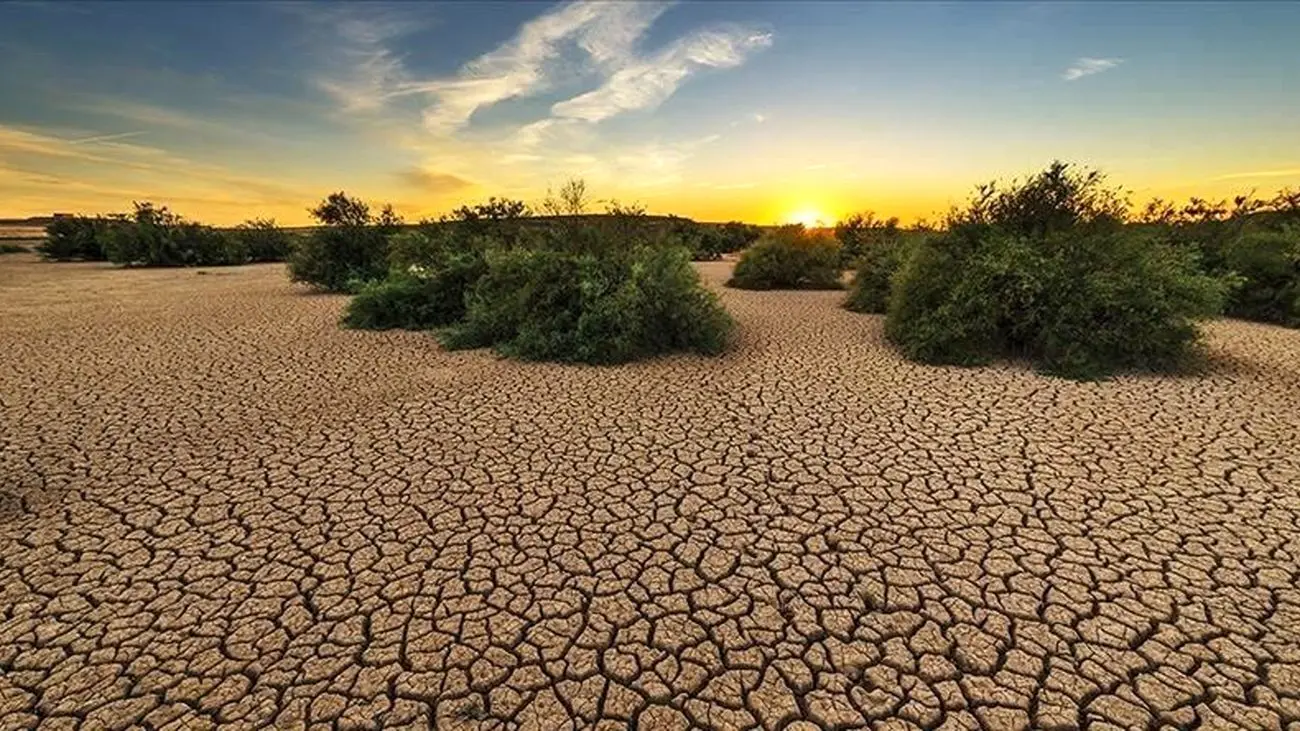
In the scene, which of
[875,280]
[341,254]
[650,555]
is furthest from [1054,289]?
[341,254]

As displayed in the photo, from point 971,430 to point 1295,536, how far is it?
87.0 inches

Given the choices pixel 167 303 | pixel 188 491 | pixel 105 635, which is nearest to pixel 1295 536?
pixel 105 635

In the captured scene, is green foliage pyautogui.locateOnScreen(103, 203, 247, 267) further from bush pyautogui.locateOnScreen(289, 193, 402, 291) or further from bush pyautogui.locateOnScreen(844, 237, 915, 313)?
bush pyautogui.locateOnScreen(844, 237, 915, 313)

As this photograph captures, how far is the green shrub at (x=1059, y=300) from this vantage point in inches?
305

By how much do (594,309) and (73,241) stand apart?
117 feet

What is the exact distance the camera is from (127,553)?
11.8 feet

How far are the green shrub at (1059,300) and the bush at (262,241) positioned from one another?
1198 inches

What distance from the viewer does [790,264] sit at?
58.4 feet

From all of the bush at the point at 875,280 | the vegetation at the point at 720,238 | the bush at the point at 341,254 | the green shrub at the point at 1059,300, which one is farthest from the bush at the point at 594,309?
the vegetation at the point at 720,238

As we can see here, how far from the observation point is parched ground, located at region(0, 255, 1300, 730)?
2.54 metres

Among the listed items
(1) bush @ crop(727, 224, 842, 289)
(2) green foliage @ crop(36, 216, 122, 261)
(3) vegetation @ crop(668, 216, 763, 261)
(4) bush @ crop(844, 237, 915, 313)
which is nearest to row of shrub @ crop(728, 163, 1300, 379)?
(4) bush @ crop(844, 237, 915, 313)

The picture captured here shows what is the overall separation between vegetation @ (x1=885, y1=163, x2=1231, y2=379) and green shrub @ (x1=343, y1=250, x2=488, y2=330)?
7.87 meters

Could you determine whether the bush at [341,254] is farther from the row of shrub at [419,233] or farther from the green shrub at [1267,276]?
the green shrub at [1267,276]

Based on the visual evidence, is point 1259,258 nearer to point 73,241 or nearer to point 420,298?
point 420,298
